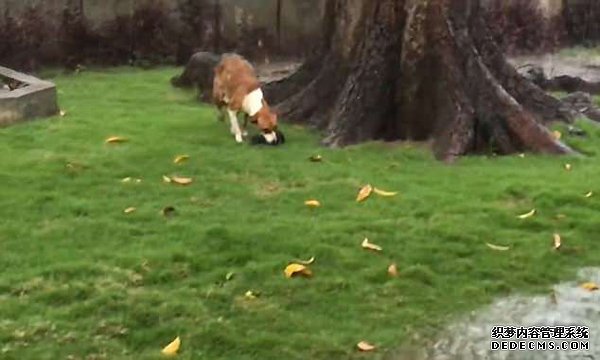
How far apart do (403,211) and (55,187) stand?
213cm

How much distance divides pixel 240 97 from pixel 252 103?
5.2 inches

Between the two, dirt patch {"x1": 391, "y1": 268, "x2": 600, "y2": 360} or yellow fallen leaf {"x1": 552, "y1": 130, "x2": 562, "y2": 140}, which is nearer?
dirt patch {"x1": 391, "y1": 268, "x2": 600, "y2": 360}

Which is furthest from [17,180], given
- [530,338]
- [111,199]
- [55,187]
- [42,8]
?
[42,8]

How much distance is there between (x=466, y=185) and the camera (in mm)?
7512

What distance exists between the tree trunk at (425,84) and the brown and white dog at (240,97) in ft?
1.53

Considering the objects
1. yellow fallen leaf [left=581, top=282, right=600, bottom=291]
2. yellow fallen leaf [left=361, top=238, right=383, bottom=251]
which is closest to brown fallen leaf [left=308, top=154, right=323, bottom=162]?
yellow fallen leaf [left=361, top=238, right=383, bottom=251]

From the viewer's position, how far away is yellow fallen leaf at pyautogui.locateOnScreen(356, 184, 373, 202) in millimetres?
7125

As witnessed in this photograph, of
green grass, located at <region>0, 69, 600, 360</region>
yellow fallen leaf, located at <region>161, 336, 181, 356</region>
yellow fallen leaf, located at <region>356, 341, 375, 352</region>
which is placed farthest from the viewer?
green grass, located at <region>0, 69, 600, 360</region>

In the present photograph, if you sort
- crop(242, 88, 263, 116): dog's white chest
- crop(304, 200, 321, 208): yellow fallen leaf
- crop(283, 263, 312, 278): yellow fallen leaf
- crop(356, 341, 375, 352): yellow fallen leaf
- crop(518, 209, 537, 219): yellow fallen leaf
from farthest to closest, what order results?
1. crop(242, 88, 263, 116): dog's white chest
2. crop(304, 200, 321, 208): yellow fallen leaf
3. crop(518, 209, 537, 219): yellow fallen leaf
4. crop(283, 263, 312, 278): yellow fallen leaf
5. crop(356, 341, 375, 352): yellow fallen leaf

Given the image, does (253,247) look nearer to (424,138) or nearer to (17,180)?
(17,180)

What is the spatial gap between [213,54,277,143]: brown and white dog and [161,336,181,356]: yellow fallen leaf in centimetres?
387

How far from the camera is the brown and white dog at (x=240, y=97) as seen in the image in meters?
8.68

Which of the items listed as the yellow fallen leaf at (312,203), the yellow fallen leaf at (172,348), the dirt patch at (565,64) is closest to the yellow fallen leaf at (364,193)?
the yellow fallen leaf at (312,203)

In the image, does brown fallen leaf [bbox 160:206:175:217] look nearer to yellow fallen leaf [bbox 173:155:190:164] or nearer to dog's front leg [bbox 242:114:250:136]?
yellow fallen leaf [bbox 173:155:190:164]
